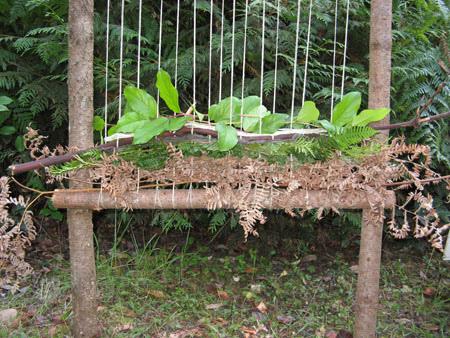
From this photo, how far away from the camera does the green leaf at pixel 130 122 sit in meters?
1.47

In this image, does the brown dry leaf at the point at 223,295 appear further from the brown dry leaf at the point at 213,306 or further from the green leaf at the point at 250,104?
the green leaf at the point at 250,104

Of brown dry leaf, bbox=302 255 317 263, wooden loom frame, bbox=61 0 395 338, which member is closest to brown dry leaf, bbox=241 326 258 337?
wooden loom frame, bbox=61 0 395 338

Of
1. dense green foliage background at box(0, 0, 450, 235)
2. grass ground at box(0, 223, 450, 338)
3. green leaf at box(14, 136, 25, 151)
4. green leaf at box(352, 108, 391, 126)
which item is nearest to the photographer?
green leaf at box(352, 108, 391, 126)

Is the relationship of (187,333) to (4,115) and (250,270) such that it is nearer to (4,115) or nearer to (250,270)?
(250,270)

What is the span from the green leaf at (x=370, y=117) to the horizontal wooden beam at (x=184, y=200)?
21 cm

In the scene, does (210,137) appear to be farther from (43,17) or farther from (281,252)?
(43,17)

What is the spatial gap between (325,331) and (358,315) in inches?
11.0

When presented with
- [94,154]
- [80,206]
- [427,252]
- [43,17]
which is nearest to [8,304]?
[80,206]

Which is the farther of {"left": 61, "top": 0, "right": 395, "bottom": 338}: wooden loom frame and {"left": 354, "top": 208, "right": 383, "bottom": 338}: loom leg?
{"left": 354, "top": 208, "right": 383, "bottom": 338}: loom leg

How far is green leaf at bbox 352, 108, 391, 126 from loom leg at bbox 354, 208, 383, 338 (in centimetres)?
35

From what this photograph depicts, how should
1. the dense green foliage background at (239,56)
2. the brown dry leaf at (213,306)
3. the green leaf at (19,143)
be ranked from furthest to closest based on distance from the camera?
the green leaf at (19,143) < the dense green foliage background at (239,56) < the brown dry leaf at (213,306)

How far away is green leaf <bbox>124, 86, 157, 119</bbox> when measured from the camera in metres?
1.51

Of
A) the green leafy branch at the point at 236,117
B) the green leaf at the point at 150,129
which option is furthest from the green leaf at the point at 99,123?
the green leaf at the point at 150,129

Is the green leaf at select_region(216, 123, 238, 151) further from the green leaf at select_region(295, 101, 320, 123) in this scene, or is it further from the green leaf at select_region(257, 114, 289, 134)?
the green leaf at select_region(295, 101, 320, 123)
